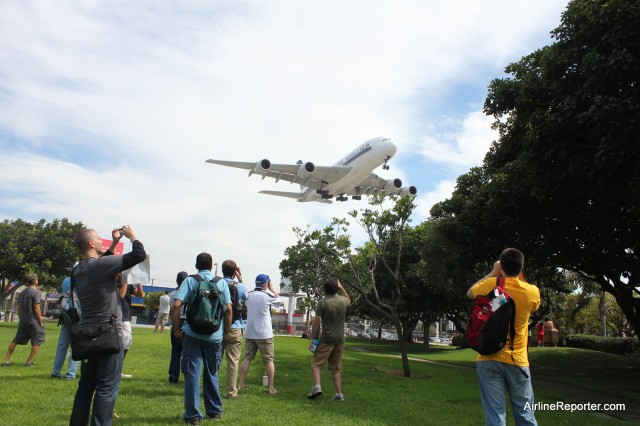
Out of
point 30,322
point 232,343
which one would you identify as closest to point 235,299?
point 232,343

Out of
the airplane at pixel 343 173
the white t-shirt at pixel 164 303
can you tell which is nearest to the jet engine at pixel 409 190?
the airplane at pixel 343 173

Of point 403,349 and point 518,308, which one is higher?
point 518,308

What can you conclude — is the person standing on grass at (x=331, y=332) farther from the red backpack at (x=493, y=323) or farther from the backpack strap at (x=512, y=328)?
the backpack strap at (x=512, y=328)

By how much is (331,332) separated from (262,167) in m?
21.3

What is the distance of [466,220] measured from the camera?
1544 cm

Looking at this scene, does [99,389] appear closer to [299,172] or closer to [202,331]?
[202,331]

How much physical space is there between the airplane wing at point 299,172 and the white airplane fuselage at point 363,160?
0.45m

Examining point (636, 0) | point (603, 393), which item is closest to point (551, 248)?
point (603, 393)

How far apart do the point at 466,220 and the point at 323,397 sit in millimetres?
9277

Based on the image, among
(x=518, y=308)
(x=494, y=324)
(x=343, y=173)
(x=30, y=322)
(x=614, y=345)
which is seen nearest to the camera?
(x=494, y=324)

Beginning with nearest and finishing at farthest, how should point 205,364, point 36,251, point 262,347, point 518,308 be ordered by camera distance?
point 518,308
point 205,364
point 262,347
point 36,251

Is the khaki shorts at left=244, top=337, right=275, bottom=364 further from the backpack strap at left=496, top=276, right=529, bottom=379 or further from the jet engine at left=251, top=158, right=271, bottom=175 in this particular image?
the jet engine at left=251, top=158, right=271, bottom=175

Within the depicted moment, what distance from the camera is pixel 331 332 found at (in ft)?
24.7

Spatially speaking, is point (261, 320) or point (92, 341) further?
point (261, 320)
